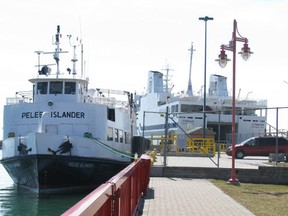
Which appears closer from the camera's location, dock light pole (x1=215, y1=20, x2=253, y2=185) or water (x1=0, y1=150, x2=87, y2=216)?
water (x1=0, y1=150, x2=87, y2=216)

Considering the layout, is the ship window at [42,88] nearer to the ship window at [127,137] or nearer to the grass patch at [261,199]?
the ship window at [127,137]

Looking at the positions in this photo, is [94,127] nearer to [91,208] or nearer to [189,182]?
[189,182]

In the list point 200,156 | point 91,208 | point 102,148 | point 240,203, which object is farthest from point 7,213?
point 200,156

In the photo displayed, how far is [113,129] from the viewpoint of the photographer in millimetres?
21328

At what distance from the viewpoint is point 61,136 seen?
1786 cm

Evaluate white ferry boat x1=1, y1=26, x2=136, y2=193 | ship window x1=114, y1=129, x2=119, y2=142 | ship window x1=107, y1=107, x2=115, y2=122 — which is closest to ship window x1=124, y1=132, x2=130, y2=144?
white ferry boat x1=1, y1=26, x2=136, y2=193

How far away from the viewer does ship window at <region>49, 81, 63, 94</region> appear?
21.9 metres

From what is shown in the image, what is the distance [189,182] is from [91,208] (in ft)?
46.2

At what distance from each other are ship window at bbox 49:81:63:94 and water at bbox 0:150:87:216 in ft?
15.5

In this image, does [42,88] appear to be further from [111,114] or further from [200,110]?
[200,110]

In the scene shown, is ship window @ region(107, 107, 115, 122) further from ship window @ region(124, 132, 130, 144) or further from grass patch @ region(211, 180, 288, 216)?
grass patch @ region(211, 180, 288, 216)

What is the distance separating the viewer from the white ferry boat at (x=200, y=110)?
56.8 m

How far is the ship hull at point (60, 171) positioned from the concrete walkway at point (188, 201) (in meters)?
2.98

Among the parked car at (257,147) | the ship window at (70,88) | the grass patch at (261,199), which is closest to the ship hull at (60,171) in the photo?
the ship window at (70,88)
